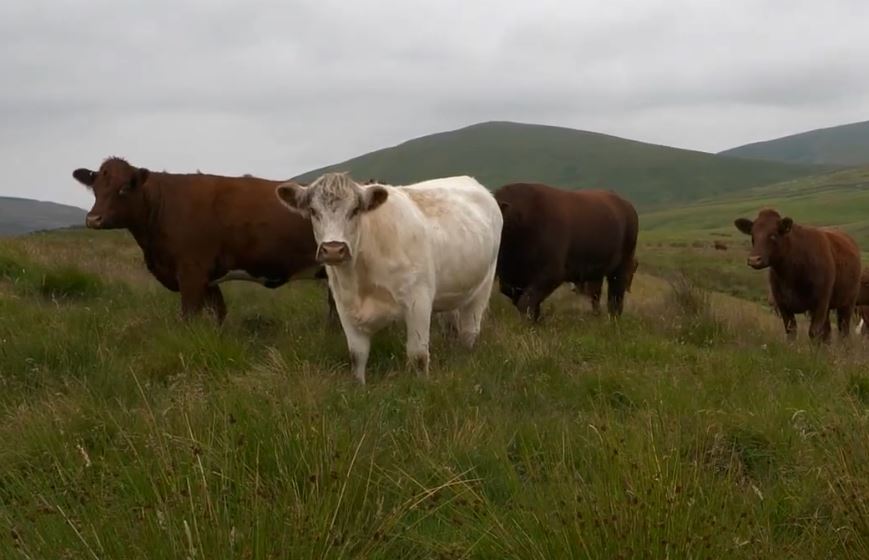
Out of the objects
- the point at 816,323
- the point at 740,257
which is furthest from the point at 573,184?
the point at 816,323

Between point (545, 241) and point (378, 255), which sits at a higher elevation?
point (378, 255)

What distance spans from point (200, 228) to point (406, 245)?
9.11 feet

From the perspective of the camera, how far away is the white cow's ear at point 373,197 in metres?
6.99

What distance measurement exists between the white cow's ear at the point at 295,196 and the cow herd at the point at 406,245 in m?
0.01

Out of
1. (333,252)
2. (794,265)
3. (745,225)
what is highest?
(333,252)

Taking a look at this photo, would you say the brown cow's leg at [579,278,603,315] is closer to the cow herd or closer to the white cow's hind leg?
the cow herd

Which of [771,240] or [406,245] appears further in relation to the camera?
[771,240]

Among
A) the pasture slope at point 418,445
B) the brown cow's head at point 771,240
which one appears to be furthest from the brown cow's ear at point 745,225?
the pasture slope at point 418,445

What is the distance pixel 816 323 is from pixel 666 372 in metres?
6.57

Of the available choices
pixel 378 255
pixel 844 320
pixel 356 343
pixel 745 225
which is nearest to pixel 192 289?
pixel 356 343

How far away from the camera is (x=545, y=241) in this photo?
11023 mm

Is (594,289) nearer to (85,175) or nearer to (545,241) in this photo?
(545,241)

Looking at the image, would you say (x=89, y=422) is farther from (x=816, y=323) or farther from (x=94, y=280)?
(x=816, y=323)

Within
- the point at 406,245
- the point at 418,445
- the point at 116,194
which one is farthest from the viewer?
the point at 116,194
